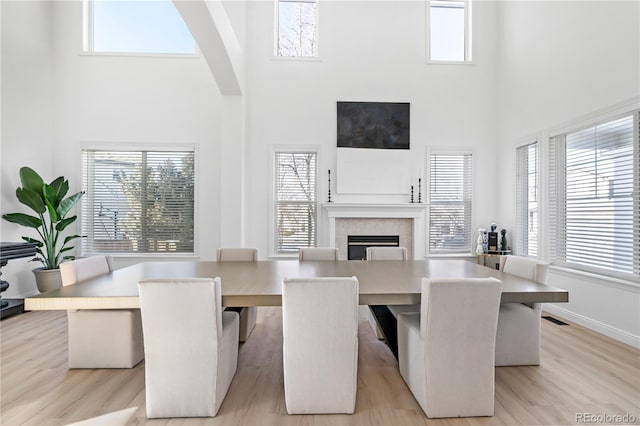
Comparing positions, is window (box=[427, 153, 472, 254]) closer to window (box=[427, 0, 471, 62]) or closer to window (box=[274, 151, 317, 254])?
window (box=[427, 0, 471, 62])

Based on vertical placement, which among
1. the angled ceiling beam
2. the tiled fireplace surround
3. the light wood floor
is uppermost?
the angled ceiling beam

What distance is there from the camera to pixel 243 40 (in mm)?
5293

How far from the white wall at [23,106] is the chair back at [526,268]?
6011 mm

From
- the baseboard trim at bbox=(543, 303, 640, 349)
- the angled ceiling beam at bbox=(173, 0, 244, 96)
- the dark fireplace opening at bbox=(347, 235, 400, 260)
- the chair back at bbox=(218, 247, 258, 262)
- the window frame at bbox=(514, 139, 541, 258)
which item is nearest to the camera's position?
the baseboard trim at bbox=(543, 303, 640, 349)

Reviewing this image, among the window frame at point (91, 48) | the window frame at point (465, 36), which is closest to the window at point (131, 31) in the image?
the window frame at point (91, 48)

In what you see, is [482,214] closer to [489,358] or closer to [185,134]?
[489,358]

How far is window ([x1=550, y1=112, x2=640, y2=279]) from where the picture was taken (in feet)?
10.7

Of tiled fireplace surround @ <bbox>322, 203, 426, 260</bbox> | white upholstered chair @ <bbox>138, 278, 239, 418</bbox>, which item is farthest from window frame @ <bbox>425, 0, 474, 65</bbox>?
white upholstered chair @ <bbox>138, 278, 239, 418</bbox>

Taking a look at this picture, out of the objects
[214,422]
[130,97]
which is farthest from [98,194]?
[214,422]

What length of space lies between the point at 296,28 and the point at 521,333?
533cm

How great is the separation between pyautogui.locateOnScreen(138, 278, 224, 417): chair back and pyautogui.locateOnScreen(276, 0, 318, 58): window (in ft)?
15.8

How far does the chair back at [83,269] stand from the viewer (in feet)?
8.04

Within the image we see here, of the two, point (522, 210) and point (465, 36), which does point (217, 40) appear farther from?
point (522, 210)

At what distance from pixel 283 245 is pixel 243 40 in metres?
3.25
